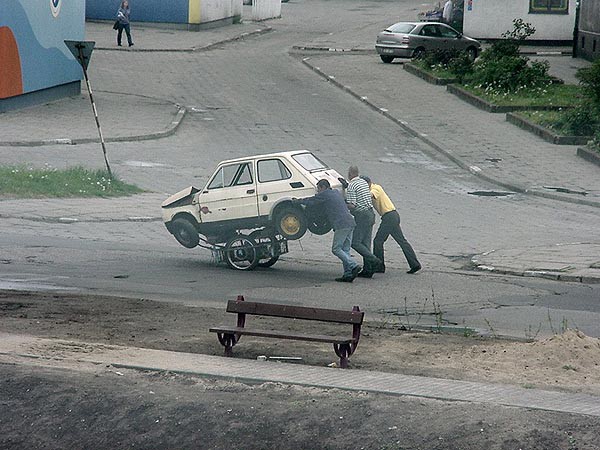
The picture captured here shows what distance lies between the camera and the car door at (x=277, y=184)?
57.1 feet

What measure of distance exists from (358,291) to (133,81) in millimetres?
26994

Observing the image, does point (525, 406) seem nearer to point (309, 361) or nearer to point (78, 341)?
point (309, 361)

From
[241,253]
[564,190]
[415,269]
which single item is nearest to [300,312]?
[241,253]

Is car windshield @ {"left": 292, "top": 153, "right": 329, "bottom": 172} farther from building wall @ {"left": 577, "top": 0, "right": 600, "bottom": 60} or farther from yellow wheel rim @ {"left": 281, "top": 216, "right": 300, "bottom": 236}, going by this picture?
building wall @ {"left": 577, "top": 0, "right": 600, "bottom": 60}

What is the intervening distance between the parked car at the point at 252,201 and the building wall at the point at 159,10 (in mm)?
39427

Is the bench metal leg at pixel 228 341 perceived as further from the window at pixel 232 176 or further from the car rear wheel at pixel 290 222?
the window at pixel 232 176

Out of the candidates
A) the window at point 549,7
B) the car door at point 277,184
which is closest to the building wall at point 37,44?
the car door at point 277,184

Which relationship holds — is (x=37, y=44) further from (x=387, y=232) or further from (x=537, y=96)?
(x=387, y=232)

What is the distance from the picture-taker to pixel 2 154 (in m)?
27.6

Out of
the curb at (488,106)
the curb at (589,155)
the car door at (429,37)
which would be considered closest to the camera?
the curb at (589,155)

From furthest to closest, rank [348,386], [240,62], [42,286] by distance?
[240,62] → [42,286] → [348,386]

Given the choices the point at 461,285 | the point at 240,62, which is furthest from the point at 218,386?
the point at 240,62

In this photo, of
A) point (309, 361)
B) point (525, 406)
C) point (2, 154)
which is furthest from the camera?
point (2, 154)

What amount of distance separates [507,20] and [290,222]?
131 ft
